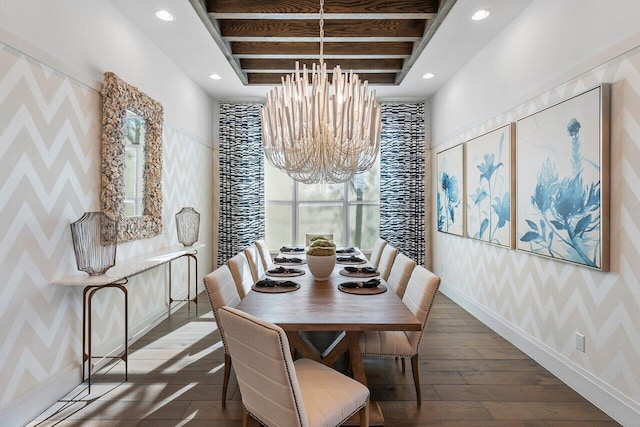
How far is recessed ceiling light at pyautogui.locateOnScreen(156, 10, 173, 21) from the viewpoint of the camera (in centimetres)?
302

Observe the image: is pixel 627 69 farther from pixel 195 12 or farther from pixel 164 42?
pixel 164 42

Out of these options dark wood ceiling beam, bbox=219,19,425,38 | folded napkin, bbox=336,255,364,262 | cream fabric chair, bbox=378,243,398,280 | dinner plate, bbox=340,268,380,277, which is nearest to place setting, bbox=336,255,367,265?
folded napkin, bbox=336,255,364,262

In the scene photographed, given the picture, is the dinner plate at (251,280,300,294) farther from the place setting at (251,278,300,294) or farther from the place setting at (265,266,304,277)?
the place setting at (265,266,304,277)

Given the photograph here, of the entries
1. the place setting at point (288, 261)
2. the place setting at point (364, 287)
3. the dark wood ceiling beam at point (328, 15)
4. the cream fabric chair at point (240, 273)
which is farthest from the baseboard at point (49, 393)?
the dark wood ceiling beam at point (328, 15)

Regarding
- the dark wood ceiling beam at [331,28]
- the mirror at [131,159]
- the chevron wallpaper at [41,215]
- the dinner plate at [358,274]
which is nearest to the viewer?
the chevron wallpaper at [41,215]

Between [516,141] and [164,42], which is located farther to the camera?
[164,42]

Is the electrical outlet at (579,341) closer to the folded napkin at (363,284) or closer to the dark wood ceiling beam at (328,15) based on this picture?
the folded napkin at (363,284)

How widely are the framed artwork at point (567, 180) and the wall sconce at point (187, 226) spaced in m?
3.46

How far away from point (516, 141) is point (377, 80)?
2.36 meters

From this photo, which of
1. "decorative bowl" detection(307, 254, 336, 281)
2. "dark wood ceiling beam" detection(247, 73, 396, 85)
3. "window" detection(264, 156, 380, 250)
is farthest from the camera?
"window" detection(264, 156, 380, 250)

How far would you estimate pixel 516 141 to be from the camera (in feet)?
10.3

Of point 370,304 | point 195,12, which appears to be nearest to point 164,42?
point 195,12

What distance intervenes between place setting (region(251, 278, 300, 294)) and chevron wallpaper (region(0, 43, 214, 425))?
1282 millimetres

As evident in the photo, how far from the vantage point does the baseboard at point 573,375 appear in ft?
6.58
